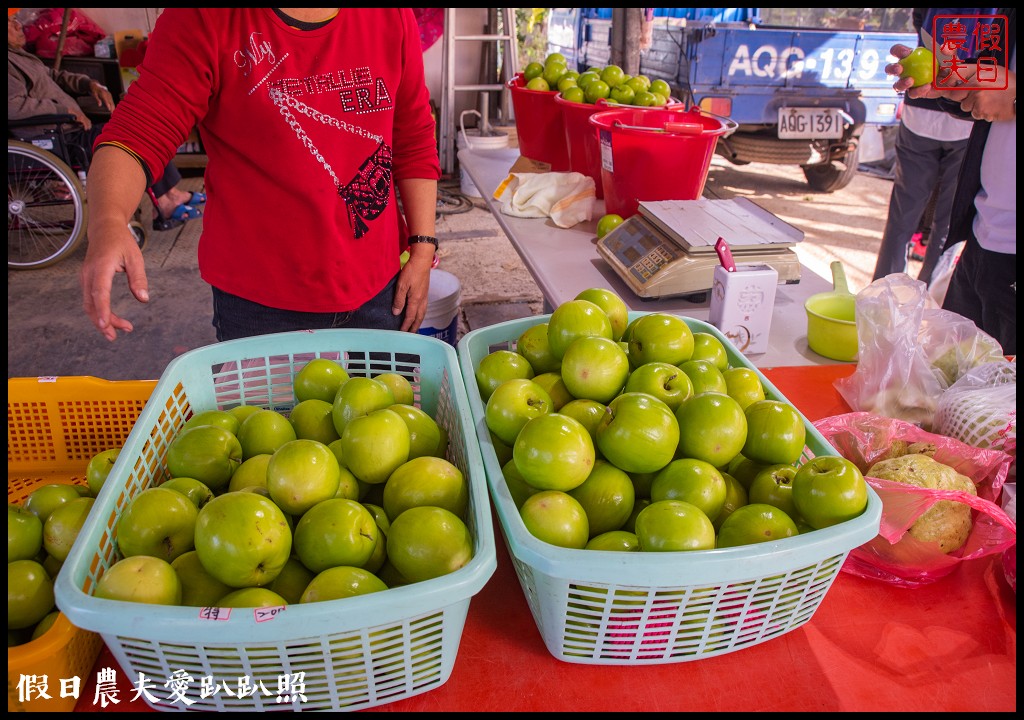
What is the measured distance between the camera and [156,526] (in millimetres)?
1078

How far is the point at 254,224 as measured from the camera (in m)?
1.94

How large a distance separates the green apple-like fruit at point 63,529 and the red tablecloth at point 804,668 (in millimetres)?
200

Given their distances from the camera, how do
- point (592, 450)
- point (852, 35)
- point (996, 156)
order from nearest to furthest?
point (592, 450) < point (996, 156) < point (852, 35)

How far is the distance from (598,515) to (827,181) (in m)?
8.02

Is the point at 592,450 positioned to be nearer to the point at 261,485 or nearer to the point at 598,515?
the point at 598,515

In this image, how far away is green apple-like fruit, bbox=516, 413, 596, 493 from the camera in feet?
3.66

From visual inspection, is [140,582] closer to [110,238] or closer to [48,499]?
[48,499]

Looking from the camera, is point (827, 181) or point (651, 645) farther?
point (827, 181)

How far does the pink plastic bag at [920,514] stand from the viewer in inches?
47.4

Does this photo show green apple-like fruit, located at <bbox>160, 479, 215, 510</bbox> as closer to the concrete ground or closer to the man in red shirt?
the man in red shirt

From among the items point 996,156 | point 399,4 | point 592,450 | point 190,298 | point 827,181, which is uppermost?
point 399,4

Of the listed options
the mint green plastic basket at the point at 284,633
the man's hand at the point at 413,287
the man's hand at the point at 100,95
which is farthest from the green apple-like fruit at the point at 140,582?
the man's hand at the point at 100,95

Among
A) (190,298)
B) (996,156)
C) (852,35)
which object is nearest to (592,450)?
(996,156)

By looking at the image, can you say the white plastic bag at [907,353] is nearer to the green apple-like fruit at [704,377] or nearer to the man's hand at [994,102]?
the green apple-like fruit at [704,377]
